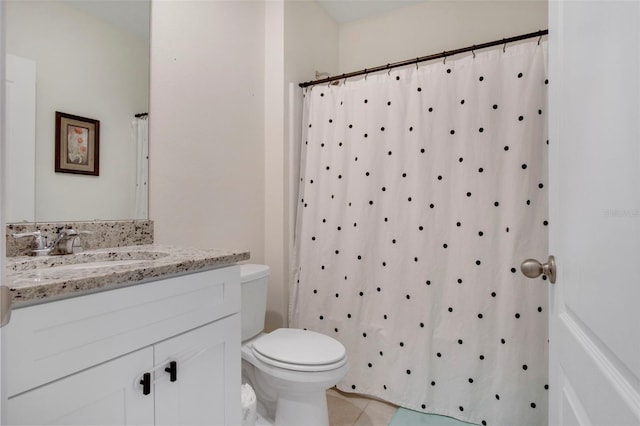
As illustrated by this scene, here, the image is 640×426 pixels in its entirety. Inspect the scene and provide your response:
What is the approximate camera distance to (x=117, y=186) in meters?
1.38

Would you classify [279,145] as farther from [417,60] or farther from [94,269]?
[94,269]

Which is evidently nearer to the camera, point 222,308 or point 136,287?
point 136,287

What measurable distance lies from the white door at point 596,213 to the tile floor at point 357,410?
1.12 m

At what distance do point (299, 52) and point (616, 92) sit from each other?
1.94 metres

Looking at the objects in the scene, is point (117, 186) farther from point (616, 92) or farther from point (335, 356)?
point (616, 92)

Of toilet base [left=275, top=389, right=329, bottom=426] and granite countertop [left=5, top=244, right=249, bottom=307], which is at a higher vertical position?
granite countertop [left=5, top=244, right=249, bottom=307]

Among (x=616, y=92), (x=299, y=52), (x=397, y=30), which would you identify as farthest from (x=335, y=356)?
(x=397, y=30)

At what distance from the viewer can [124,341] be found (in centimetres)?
80

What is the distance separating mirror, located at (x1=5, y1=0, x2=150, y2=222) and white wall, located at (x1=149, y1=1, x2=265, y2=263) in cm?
→ 8

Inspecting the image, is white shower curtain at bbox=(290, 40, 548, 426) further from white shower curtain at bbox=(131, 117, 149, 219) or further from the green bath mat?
white shower curtain at bbox=(131, 117, 149, 219)

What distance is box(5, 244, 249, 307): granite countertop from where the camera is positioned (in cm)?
67

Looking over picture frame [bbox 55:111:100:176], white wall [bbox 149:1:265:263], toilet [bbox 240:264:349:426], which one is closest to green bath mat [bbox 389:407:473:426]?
toilet [bbox 240:264:349:426]

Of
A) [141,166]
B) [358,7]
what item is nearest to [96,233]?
[141,166]

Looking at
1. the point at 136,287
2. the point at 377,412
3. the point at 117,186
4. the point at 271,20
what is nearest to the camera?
the point at 136,287
